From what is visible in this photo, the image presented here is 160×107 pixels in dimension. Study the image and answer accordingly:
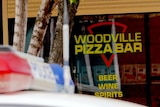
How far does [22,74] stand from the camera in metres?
2.41

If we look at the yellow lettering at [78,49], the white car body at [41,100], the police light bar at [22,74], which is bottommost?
the white car body at [41,100]

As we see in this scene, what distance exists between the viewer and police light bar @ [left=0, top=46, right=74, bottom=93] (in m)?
2.34

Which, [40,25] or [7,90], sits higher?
[40,25]

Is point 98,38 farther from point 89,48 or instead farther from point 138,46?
point 138,46

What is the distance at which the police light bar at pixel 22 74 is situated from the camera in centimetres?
234

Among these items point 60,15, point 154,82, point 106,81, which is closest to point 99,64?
point 106,81

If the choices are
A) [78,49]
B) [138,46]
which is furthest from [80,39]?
[138,46]

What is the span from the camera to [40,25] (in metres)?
5.90

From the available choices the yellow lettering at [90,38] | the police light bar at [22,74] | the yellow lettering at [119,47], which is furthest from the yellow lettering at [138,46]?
the police light bar at [22,74]

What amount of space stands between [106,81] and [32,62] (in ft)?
22.6

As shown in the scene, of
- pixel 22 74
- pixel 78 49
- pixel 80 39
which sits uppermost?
pixel 80 39

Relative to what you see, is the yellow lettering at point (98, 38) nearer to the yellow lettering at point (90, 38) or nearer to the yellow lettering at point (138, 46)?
the yellow lettering at point (90, 38)

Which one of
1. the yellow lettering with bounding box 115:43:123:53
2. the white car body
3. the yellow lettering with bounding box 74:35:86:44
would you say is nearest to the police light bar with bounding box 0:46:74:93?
the white car body

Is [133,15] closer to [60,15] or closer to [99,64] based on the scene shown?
[99,64]
